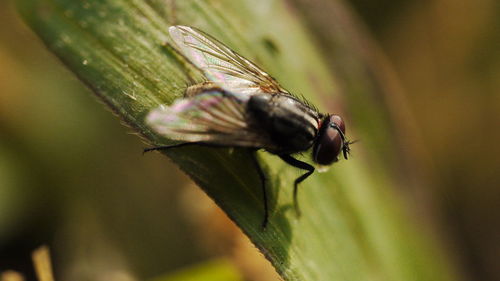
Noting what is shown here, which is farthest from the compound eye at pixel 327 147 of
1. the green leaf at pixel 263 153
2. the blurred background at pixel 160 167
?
the blurred background at pixel 160 167

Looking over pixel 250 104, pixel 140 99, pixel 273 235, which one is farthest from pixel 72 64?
pixel 273 235

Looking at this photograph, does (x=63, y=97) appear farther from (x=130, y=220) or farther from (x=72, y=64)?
(x=72, y=64)

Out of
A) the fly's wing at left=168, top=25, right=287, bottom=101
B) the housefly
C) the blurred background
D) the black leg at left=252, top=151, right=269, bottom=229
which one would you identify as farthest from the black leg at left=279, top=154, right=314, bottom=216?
the blurred background

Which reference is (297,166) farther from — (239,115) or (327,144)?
(239,115)

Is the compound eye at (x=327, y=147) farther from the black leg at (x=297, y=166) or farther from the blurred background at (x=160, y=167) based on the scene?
the blurred background at (x=160, y=167)

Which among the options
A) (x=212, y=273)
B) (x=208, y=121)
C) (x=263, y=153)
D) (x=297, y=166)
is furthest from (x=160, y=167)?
(x=208, y=121)
